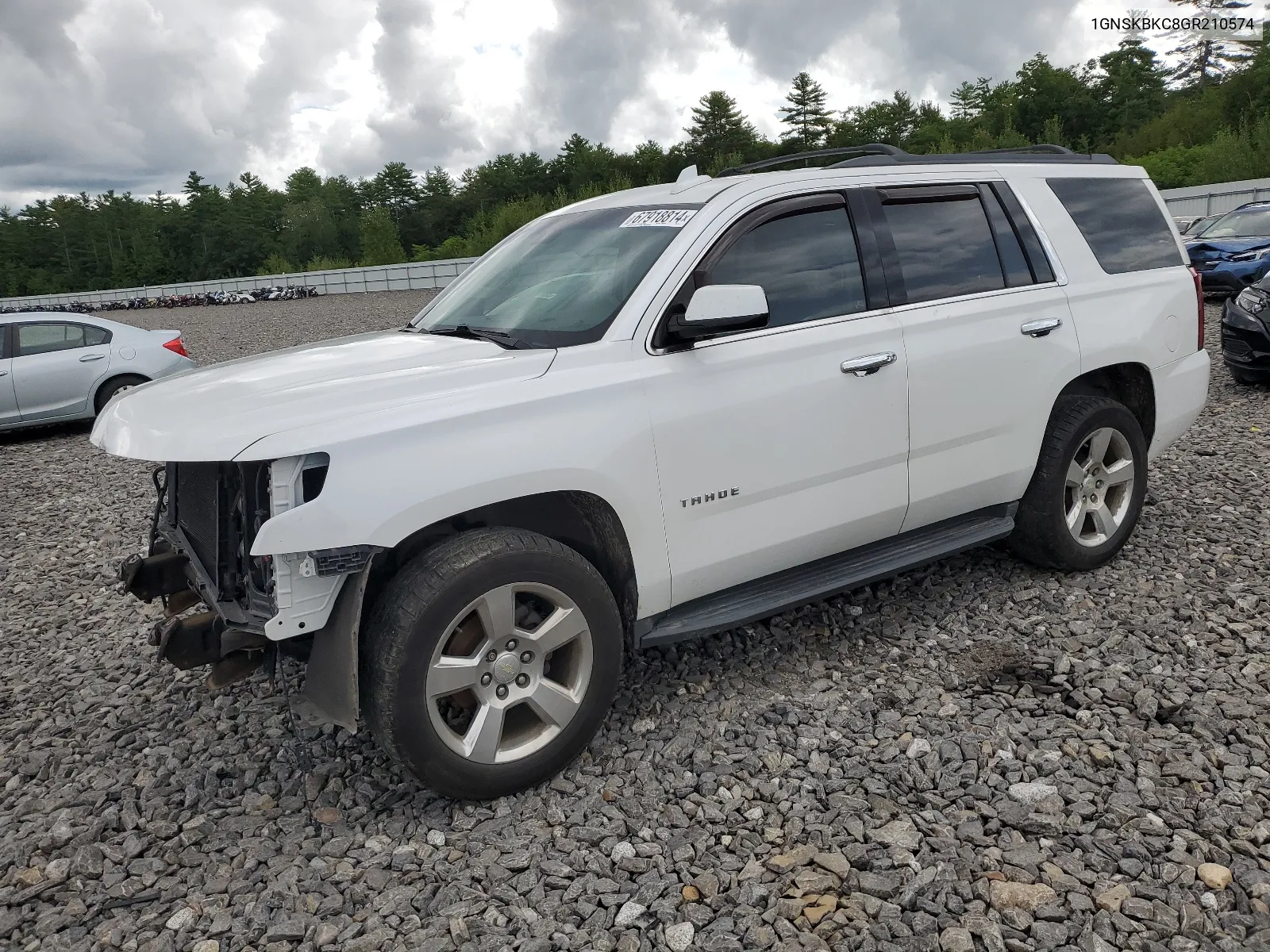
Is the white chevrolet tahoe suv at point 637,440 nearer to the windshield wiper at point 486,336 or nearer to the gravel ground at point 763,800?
the windshield wiper at point 486,336

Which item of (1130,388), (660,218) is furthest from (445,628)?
(1130,388)

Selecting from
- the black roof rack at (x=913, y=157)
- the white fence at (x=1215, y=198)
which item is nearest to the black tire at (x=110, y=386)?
the black roof rack at (x=913, y=157)

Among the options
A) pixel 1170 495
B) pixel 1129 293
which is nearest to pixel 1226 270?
pixel 1170 495

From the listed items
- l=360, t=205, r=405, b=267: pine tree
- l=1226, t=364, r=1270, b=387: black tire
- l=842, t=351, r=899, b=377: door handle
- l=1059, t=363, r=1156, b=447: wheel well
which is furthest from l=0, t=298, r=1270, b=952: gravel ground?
l=360, t=205, r=405, b=267: pine tree

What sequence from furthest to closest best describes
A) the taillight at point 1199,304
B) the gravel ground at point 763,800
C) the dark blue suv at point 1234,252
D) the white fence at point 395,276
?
the white fence at point 395,276 → the dark blue suv at point 1234,252 → the taillight at point 1199,304 → the gravel ground at point 763,800

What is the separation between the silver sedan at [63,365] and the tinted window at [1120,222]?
9.54 meters

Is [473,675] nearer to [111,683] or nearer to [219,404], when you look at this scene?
[219,404]

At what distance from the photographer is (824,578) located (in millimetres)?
3760

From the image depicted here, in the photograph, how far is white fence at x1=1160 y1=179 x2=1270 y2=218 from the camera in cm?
2734

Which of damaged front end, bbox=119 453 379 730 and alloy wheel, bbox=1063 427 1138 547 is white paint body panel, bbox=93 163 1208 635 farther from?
alloy wheel, bbox=1063 427 1138 547

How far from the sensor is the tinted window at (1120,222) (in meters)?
4.60

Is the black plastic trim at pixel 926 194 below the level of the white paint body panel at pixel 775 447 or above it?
above

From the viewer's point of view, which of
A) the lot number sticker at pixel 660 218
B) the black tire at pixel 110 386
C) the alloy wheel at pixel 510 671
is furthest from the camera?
the black tire at pixel 110 386

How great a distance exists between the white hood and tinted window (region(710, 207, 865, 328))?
881mm
